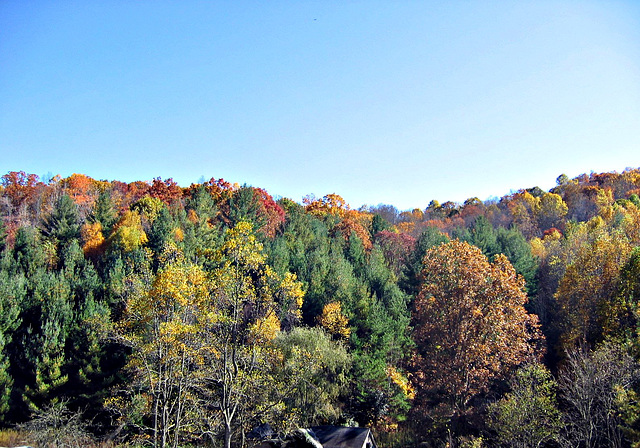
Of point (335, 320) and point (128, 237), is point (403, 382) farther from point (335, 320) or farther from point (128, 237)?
point (128, 237)

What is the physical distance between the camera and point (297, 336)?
85.4 ft

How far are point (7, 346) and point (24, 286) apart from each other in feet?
14.8

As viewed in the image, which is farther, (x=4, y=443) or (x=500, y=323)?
(x=4, y=443)

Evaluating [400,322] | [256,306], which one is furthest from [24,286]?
[400,322]

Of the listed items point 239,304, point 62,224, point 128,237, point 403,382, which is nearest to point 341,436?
point 403,382

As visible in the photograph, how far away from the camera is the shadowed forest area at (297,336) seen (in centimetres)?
1384

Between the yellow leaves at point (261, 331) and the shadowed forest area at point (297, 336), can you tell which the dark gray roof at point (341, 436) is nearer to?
the shadowed forest area at point (297, 336)

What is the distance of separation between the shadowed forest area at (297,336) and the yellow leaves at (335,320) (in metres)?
0.13

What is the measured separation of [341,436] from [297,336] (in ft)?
20.3

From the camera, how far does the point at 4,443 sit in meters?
21.7

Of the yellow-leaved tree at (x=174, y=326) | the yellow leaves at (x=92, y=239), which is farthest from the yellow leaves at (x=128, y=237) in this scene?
the yellow-leaved tree at (x=174, y=326)

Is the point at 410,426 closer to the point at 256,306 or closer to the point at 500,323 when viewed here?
the point at 500,323

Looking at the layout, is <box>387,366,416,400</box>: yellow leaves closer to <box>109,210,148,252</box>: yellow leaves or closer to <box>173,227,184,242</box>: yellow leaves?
<box>173,227,184,242</box>: yellow leaves

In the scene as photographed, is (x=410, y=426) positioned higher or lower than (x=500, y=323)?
lower
